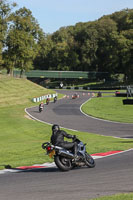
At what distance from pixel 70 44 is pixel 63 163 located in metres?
132

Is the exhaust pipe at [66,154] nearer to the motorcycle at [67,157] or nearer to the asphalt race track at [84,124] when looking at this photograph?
the motorcycle at [67,157]

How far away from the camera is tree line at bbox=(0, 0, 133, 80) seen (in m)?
95.2

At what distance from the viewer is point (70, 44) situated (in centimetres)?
14238

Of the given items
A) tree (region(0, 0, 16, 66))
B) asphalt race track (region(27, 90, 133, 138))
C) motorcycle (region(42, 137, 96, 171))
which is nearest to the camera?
motorcycle (region(42, 137, 96, 171))

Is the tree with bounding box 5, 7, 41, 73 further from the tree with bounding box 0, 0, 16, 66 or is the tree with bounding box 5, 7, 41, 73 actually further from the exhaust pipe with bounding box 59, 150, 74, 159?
the exhaust pipe with bounding box 59, 150, 74, 159

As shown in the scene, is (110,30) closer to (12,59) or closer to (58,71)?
(58,71)

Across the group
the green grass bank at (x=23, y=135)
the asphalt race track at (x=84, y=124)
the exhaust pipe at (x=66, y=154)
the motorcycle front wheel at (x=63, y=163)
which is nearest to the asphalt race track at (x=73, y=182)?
the motorcycle front wheel at (x=63, y=163)

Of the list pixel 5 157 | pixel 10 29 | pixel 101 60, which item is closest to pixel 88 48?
pixel 101 60

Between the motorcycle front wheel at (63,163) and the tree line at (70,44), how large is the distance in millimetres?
81637

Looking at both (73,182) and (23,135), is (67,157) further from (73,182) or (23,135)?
(23,135)

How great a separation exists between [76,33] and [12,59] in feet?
183

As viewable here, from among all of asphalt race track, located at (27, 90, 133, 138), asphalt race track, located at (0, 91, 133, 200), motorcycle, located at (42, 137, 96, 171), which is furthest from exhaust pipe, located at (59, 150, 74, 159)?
asphalt race track, located at (27, 90, 133, 138)

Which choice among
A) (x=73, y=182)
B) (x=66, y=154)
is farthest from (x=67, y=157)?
(x=73, y=182)

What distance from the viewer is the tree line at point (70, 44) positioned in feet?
313
